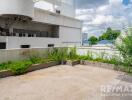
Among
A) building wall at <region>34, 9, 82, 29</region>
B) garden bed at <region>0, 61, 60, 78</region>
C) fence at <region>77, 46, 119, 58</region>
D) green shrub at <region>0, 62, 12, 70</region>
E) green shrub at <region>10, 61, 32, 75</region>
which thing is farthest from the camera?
building wall at <region>34, 9, 82, 29</region>

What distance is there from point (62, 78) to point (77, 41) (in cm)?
2432

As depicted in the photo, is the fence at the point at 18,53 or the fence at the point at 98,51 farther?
the fence at the point at 98,51

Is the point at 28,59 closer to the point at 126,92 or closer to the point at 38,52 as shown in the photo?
the point at 38,52

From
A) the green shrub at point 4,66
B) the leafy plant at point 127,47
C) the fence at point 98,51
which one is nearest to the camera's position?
the leafy plant at point 127,47

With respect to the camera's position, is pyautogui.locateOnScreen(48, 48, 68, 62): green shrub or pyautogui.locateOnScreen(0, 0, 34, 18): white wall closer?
pyautogui.locateOnScreen(48, 48, 68, 62): green shrub

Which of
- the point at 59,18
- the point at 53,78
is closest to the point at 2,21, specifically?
the point at 59,18

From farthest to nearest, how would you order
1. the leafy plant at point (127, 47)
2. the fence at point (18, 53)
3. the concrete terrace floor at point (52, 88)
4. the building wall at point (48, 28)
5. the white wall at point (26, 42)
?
the building wall at point (48, 28) → the white wall at point (26, 42) → the fence at point (18, 53) → the leafy plant at point (127, 47) → the concrete terrace floor at point (52, 88)

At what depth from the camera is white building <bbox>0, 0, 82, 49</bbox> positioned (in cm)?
1861

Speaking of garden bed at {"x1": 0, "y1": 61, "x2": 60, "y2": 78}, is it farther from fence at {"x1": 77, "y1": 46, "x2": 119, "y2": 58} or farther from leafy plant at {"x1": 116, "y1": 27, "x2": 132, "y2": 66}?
leafy plant at {"x1": 116, "y1": 27, "x2": 132, "y2": 66}

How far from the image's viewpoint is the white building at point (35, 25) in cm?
1861

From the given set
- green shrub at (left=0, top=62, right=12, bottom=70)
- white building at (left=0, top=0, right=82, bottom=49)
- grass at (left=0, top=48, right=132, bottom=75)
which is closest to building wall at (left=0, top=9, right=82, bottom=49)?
white building at (left=0, top=0, right=82, bottom=49)

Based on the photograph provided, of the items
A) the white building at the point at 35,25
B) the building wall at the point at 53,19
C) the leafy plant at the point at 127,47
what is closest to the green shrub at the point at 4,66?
the leafy plant at the point at 127,47

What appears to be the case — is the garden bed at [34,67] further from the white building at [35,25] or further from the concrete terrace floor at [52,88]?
the white building at [35,25]

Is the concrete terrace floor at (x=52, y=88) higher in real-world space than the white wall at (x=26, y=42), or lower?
lower
